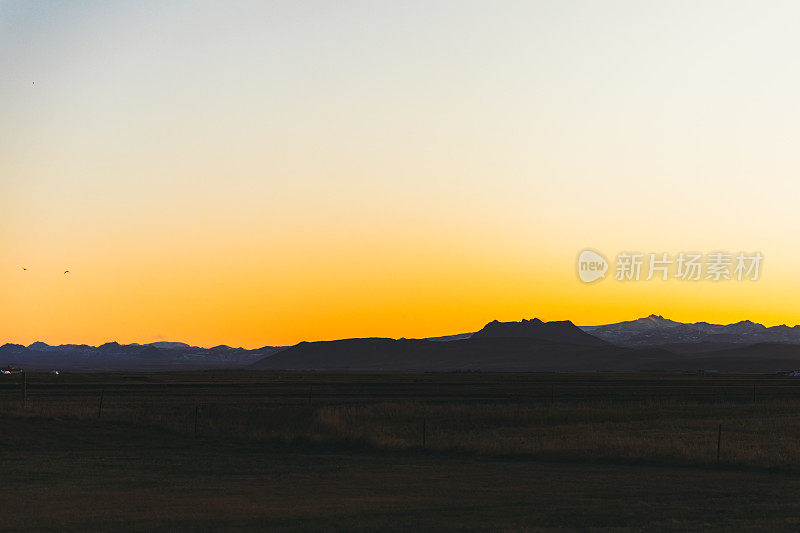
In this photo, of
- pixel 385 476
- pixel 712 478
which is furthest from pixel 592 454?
pixel 385 476

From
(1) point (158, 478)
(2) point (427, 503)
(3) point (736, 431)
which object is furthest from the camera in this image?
(3) point (736, 431)

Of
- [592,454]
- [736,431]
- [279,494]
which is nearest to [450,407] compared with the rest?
[736,431]

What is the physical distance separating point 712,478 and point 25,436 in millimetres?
26443

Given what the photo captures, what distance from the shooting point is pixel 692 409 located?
194 feet

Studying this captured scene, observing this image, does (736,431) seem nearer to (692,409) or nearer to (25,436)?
(692,409)

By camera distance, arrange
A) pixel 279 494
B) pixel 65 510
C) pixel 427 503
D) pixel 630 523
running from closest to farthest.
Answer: pixel 630 523 < pixel 65 510 < pixel 427 503 < pixel 279 494

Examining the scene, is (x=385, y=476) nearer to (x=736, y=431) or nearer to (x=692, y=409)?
(x=736, y=431)

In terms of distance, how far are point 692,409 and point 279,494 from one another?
42344mm

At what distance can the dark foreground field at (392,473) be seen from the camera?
64.6ft

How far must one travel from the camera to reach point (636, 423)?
155 ft

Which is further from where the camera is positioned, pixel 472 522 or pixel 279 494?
pixel 279 494

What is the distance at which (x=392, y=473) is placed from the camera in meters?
27.9

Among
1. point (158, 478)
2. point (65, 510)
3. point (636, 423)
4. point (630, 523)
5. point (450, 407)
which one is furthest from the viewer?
point (450, 407)

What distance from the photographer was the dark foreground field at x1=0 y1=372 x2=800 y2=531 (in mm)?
19703
